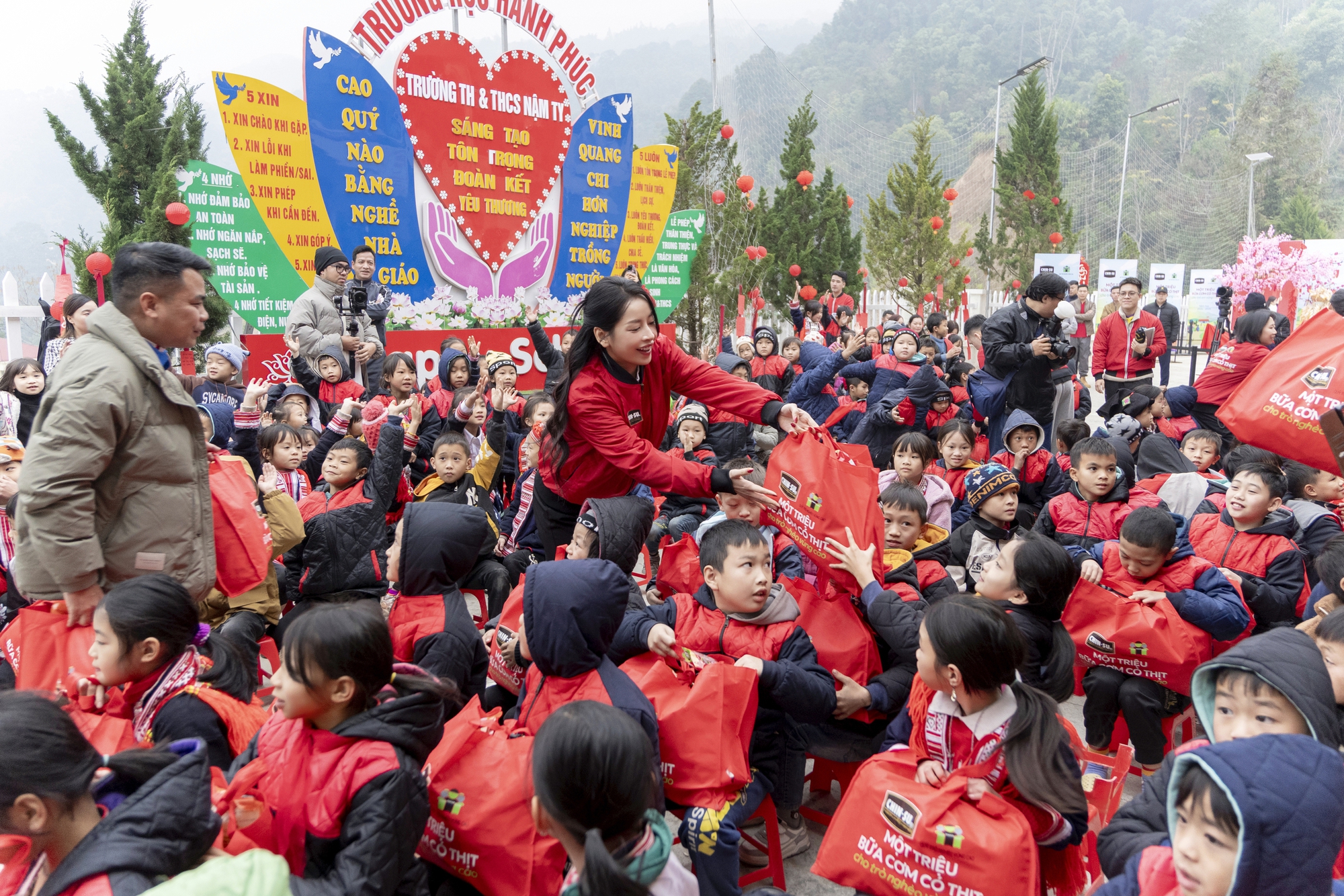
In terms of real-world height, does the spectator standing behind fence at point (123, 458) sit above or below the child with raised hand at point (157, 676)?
above

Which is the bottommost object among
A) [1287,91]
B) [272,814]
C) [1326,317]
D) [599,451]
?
[272,814]

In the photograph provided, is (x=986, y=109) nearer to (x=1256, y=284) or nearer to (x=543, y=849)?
(x=1256, y=284)

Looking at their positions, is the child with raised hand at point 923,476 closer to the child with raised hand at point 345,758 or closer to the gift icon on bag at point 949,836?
the gift icon on bag at point 949,836

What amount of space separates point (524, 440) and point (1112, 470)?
3.09m

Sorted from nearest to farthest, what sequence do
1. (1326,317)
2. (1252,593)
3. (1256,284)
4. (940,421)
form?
(1326,317), (1252,593), (940,421), (1256,284)

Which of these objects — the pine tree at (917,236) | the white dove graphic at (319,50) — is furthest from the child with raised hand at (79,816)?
the pine tree at (917,236)

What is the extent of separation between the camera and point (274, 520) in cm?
319

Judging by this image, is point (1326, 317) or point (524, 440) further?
point (524, 440)

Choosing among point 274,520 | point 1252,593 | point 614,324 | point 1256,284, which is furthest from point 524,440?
point 1256,284

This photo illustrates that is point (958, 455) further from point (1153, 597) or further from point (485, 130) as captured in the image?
point (485, 130)

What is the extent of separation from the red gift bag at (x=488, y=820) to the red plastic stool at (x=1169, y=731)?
2177 millimetres

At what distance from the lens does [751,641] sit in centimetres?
240

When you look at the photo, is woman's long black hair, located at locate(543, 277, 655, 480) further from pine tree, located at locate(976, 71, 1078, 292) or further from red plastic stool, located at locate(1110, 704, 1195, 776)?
pine tree, located at locate(976, 71, 1078, 292)

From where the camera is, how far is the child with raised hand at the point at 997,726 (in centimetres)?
177
